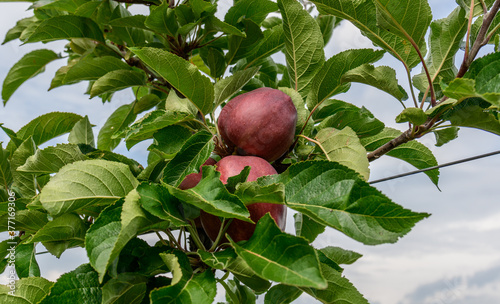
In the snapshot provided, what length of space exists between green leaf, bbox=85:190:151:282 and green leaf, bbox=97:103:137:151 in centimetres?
59

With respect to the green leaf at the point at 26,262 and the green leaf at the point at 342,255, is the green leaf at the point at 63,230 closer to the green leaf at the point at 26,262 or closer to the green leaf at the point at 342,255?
the green leaf at the point at 26,262

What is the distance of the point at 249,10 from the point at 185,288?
563 mm

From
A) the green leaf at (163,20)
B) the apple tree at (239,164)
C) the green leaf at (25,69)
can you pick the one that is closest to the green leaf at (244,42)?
the apple tree at (239,164)

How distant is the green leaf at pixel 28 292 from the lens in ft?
2.07

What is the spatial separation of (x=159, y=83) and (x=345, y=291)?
0.63 meters

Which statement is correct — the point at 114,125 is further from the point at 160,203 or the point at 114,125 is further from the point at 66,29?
the point at 160,203

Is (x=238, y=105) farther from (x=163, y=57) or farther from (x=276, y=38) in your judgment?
(x=276, y=38)

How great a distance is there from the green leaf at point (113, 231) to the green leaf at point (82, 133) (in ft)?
1.32

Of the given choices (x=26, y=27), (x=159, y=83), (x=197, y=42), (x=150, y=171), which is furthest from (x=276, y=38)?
(x=26, y=27)

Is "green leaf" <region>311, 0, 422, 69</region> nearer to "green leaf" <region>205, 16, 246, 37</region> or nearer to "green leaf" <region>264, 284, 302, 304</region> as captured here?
"green leaf" <region>205, 16, 246, 37</region>

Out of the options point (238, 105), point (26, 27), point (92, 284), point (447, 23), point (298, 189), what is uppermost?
point (26, 27)

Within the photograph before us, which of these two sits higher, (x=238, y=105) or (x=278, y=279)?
(x=238, y=105)

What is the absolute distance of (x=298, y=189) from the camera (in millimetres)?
478

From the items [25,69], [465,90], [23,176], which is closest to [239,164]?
[465,90]
